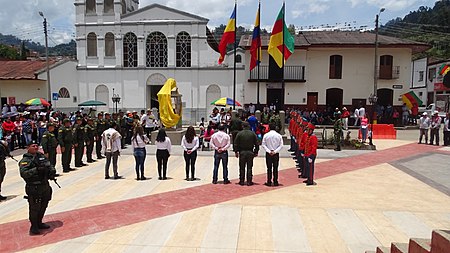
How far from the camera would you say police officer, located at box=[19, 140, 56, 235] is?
6.59m

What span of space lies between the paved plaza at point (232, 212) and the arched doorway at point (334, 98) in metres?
19.5

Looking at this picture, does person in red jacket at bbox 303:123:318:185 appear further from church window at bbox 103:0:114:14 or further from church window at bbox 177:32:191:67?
church window at bbox 103:0:114:14

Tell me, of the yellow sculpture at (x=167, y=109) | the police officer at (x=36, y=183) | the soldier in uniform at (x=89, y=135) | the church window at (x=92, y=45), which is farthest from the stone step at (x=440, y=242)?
the church window at (x=92, y=45)

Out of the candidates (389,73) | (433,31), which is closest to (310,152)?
(389,73)

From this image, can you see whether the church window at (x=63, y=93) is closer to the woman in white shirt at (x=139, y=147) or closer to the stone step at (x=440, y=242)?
the woman in white shirt at (x=139, y=147)

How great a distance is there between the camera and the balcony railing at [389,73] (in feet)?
101

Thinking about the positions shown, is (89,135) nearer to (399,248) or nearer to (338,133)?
(338,133)

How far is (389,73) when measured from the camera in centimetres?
3070

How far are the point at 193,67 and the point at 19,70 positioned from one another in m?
15.3

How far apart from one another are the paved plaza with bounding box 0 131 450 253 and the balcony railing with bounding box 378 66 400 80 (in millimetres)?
19936

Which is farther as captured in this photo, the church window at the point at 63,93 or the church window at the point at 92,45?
the church window at the point at 92,45

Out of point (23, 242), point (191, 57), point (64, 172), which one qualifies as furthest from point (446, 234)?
point (191, 57)

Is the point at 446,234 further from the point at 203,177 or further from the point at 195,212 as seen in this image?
the point at 203,177

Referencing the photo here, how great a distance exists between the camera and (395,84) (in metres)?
30.9
